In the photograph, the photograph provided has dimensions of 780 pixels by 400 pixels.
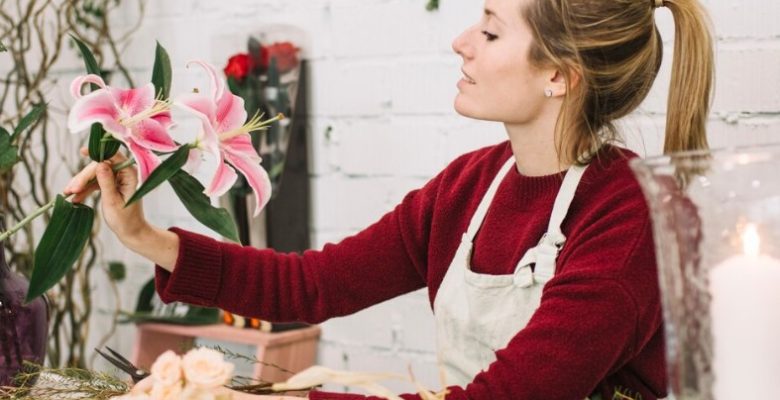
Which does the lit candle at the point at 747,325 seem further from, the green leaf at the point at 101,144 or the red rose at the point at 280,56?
the red rose at the point at 280,56

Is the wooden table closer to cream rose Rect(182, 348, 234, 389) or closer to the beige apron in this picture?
the beige apron

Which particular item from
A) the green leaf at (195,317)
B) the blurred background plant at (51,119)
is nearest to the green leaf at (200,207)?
the green leaf at (195,317)

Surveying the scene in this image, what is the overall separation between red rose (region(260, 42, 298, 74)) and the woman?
1.86 feet

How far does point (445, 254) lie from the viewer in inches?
57.2

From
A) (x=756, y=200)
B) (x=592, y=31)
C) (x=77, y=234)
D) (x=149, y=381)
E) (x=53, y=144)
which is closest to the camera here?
(x=756, y=200)

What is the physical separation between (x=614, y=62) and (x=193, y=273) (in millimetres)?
569

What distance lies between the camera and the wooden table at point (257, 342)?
6.42 ft

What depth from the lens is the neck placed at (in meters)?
1.35

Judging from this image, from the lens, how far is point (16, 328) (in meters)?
1.30

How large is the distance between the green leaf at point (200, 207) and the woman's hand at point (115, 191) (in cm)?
11

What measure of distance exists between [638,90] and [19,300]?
2.52 ft

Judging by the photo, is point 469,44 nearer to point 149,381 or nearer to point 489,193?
point 489,193

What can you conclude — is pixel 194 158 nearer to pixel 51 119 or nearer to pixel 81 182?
pixel 81 182

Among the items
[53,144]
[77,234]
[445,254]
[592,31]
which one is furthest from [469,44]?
[53,144]
